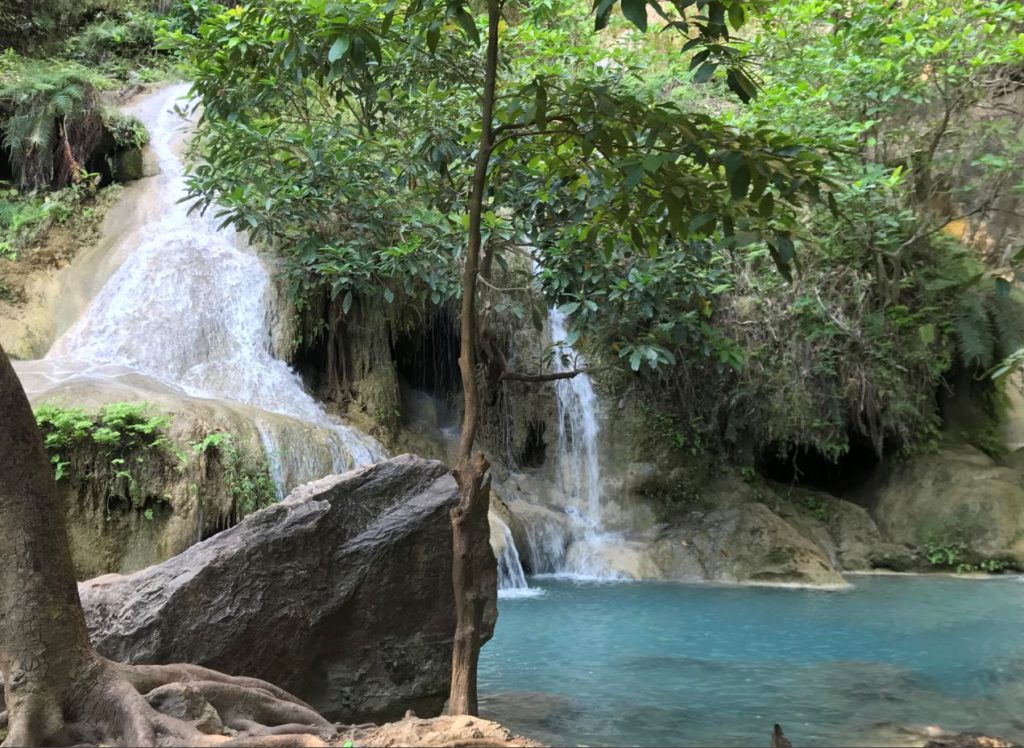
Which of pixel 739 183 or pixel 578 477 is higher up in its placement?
pixel 739 183

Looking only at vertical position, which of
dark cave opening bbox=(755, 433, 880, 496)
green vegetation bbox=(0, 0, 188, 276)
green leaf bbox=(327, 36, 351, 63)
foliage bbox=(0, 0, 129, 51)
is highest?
foliage bbox=(0, 0, 129, 51)

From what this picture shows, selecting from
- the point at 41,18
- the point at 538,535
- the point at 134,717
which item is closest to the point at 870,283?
the point at 538,535

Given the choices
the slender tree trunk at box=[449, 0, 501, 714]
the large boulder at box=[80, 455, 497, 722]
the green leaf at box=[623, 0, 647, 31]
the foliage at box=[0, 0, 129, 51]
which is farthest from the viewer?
the foliage at box=[0, 0, 129, 51]

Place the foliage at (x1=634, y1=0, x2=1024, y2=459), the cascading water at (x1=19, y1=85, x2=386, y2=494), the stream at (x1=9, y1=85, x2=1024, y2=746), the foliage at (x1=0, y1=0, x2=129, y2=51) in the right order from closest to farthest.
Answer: the stream at (x1=9, y1=85, x2=1024, y2=746)
the cascading water at (x1=19, y1=85, x2=386, y2=494)
the foliage at (x1=634, y1=0, x2=1024, y2=459)
the foliage at (x1=0, y1=0, x2=129, y2=51)

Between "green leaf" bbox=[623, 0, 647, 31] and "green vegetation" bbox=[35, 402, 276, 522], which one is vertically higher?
"green leaf" bbox=[623, 0, 647, 31]

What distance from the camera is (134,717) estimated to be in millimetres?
2730

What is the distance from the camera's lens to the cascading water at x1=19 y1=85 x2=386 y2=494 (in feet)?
36.5

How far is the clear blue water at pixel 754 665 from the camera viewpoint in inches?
219

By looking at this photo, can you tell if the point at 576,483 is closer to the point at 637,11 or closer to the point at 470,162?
the point at 470,162

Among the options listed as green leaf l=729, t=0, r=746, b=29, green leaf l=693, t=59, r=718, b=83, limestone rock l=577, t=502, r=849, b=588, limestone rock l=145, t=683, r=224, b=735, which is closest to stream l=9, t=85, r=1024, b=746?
limestone rock l=577, t=502, r=849, b=588

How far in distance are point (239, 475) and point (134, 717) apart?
6.34 m

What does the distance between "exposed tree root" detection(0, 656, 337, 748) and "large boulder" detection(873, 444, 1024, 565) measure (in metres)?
11.7

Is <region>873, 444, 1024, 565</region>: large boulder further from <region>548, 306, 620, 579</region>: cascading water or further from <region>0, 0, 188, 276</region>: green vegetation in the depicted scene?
<region>0, 0, 188, 276</region>: green vegetation

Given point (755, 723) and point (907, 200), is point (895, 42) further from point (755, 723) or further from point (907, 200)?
point (755, 723)
